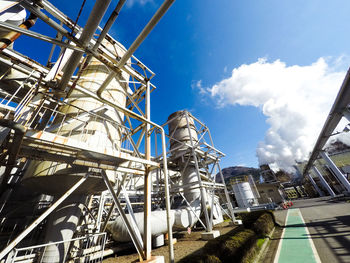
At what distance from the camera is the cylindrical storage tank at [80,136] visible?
156 inches

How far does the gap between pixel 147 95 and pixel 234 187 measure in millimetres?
27461

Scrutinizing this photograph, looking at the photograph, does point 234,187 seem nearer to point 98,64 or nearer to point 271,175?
point 271,175

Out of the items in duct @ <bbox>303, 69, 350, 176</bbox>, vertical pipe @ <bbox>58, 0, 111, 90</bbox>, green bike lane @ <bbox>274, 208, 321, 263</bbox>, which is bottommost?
green bike lane @ <bbox>274, 208, 321, 263</bbox>

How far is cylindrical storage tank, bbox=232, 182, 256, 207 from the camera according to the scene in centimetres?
2480

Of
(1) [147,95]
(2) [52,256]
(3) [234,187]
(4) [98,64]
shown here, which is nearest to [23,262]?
(2) [52,256]

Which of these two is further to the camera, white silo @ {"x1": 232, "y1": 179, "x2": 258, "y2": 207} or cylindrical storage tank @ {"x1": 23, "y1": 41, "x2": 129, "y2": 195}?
white silo @ {"x1": 232, "y1": 179, "x2": 258, "y2": 207}

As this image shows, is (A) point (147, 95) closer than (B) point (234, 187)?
Yes

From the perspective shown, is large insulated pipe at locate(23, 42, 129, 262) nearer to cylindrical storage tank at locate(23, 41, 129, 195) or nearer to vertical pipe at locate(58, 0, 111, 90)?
cylindrical storage tank at locate(23, 41, 129, 195)

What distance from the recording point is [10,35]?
338 centimetres

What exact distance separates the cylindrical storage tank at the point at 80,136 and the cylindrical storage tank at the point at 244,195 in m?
27.2

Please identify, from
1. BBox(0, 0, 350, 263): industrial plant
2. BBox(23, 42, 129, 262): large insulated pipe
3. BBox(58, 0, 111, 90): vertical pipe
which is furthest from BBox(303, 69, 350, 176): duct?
BBox(23, 42, 129, 262): large insulated pipe

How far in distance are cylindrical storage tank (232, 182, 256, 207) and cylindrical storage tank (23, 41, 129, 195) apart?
2716 centimetres

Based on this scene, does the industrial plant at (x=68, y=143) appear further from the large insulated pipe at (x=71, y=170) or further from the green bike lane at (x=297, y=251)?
the green bike lane at (x=297, y=251)

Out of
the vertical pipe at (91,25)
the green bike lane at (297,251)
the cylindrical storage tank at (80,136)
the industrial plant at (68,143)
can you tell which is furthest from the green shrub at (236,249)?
the vertical pipe at (91,25)
